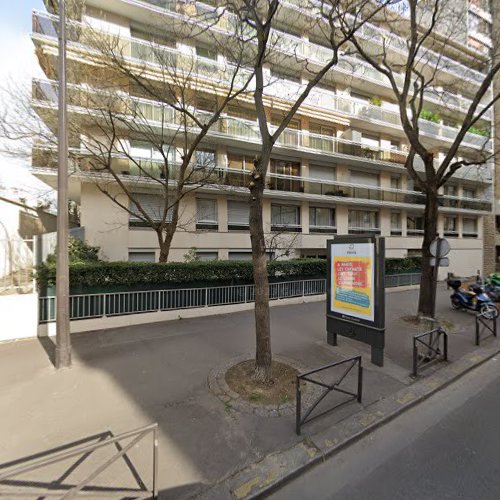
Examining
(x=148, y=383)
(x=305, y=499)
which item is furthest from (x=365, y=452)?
(x=148, y=383)

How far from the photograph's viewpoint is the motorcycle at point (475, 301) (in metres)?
8.23

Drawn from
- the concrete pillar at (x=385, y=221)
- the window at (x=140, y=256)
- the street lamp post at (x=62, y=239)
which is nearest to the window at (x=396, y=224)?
the concrete pillar at (x=385, y=221)

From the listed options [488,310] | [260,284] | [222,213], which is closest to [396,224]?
[488,310]

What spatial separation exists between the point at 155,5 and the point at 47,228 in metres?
11.5

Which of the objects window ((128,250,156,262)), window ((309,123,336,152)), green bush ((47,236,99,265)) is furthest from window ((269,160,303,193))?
green bush ((47,236,99,265))

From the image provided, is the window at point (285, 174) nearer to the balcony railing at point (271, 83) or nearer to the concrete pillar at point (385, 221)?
the balcony railing at point (271, 83)

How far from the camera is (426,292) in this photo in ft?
25.3

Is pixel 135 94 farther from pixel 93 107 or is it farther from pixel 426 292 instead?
pixel 426 292

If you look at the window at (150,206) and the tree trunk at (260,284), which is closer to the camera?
the tree trunk at (260,284)

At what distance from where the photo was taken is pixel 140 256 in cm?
1188

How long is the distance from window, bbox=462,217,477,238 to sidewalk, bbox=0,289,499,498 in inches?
717

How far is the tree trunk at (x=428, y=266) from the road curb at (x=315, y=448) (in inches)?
135

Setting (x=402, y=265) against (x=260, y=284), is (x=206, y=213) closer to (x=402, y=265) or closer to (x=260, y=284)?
(x=260, y=284)

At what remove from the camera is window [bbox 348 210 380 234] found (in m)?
16.7
